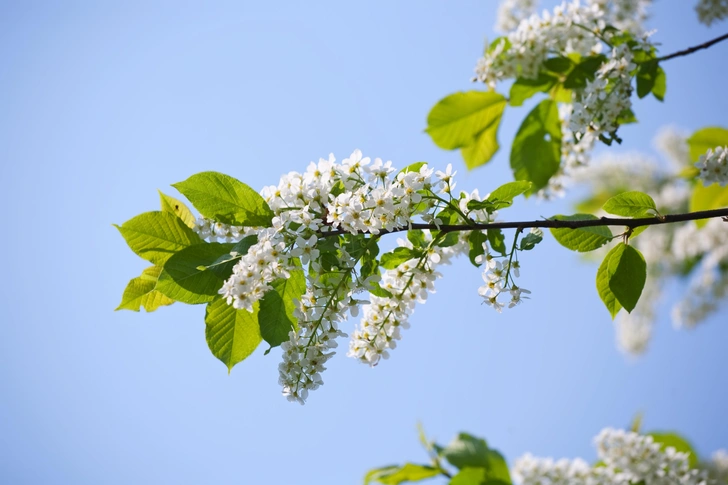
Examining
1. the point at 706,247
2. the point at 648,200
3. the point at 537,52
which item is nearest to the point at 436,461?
the point at 648,200

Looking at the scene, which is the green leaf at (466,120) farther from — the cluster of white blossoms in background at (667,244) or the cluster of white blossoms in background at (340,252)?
the cluster of white blossoms in background at (667,244)

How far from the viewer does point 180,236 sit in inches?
73.5

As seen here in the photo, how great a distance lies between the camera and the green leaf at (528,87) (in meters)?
3.06

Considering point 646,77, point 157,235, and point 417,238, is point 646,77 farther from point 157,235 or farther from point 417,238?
point 157,235

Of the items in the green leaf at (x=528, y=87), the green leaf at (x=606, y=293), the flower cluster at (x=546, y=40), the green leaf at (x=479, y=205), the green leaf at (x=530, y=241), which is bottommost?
the green leaf at (x=530, y=241)

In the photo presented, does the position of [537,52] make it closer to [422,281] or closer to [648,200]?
[648,200]

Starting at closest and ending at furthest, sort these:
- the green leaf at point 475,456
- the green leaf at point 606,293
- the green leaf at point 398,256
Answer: the green leaf at point 398,256 → the green leaf at point 606,293 → the green leaf at point 475,456

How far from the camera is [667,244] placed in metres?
8.90

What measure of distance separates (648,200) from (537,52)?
1484 mm

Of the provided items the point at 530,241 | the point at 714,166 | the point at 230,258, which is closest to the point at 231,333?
the point at 230,258

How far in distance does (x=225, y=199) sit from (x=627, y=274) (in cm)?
125

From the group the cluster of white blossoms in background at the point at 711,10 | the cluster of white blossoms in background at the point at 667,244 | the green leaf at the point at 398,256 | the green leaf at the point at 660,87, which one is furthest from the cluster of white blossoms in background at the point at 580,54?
the cluster of white blossoms in background at the point at 667,244

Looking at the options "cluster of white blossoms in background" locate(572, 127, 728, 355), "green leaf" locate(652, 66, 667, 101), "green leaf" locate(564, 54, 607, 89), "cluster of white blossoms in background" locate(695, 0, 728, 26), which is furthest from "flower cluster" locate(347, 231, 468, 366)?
"cluster of white blossoms in background" locate(572, 127, 728, 355)

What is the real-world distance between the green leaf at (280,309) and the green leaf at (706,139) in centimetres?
266
